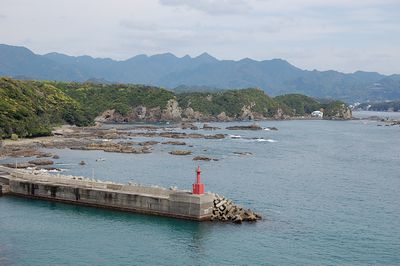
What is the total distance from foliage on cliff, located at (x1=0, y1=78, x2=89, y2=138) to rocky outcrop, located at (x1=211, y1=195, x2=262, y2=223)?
7552 centimetres

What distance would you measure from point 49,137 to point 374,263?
9937 cm

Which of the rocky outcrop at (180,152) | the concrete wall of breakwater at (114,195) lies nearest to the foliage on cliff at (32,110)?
the rocky outcrop at (180,152)

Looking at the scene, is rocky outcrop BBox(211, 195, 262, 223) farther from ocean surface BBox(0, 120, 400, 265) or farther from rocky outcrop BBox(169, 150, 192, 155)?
rocky outcrop BBox(169, 150, 192, 155)

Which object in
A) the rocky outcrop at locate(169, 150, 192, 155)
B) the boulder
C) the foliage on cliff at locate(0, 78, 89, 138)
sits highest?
the foliage on cliff at locate(0, 78, 89, 138)

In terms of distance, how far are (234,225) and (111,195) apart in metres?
14.3

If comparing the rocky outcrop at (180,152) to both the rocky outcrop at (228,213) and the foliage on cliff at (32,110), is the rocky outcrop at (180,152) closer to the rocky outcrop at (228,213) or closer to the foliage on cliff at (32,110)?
the foliage on cliff at (32,110)

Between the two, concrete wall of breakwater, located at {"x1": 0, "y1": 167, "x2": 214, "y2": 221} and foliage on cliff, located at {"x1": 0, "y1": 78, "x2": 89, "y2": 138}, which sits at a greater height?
foliage on cliff, located at {"x1": 0, "y1": 78, "x2": 89, "y2": 138}

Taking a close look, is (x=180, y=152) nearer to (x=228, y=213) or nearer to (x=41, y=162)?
(x=41, y=162)

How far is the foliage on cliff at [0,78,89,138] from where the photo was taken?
396 ft

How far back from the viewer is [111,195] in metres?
58.0

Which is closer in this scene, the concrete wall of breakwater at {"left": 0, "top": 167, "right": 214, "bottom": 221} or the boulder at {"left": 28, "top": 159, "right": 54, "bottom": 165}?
the concrete wall of breakwater at {"left": 0, "top": 167, "right": 214, "bottom": 221}

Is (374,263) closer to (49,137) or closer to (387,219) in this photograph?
(387,219)

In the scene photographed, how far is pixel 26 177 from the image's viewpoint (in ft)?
215

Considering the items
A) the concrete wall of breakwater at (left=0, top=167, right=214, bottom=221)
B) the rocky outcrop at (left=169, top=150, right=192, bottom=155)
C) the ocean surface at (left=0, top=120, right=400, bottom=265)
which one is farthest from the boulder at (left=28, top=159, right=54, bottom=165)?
the rocky outcrop at (left=169, top=150, right=192, bottom=155)
